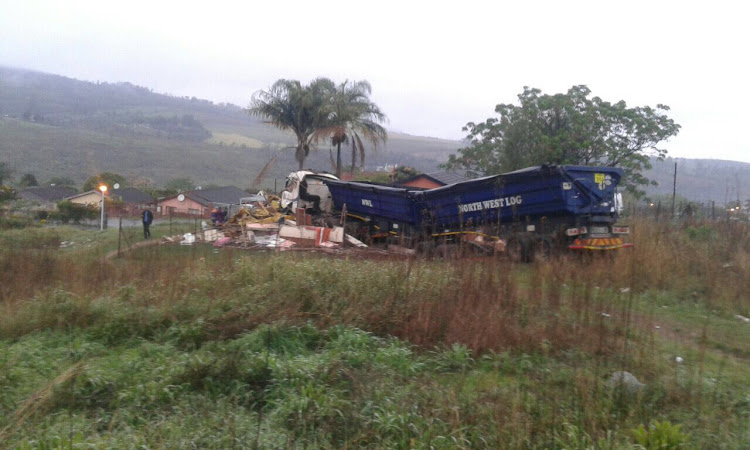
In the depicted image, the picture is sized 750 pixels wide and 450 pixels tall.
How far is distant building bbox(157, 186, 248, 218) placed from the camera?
26297 millimetres

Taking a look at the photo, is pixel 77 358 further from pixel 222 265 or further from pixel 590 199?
pixel 590 199

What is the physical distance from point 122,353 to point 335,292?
7.69 feet

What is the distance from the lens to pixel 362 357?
5.67 metres

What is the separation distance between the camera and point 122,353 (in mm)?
6074

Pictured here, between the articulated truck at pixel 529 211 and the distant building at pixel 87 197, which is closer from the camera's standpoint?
the articulated truck at pixel 529 211

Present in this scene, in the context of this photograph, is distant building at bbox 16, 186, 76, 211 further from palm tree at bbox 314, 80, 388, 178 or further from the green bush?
the green bush

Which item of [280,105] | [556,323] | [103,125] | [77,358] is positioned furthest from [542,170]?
[103,125]

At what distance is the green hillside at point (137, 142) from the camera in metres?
47.2

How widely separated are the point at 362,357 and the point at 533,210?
30.7 feet

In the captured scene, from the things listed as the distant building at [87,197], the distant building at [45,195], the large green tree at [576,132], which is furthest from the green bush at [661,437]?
the distant building at [87,197]

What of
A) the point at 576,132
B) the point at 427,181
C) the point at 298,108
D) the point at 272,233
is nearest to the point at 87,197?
the point at 298,108

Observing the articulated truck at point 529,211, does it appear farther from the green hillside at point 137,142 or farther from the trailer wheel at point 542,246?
the green hillside at point 137,142

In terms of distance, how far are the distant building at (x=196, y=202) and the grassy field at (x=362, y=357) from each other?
16803mm

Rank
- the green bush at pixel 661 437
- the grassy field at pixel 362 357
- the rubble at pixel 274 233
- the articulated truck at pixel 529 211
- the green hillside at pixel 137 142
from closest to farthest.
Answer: the green bush at pixel 661 437, the grassy field at pixel 362 357, the articulated truck at pixel 529 211, the rubble at pixel 274 233, the green hillside at pixel 137 142
